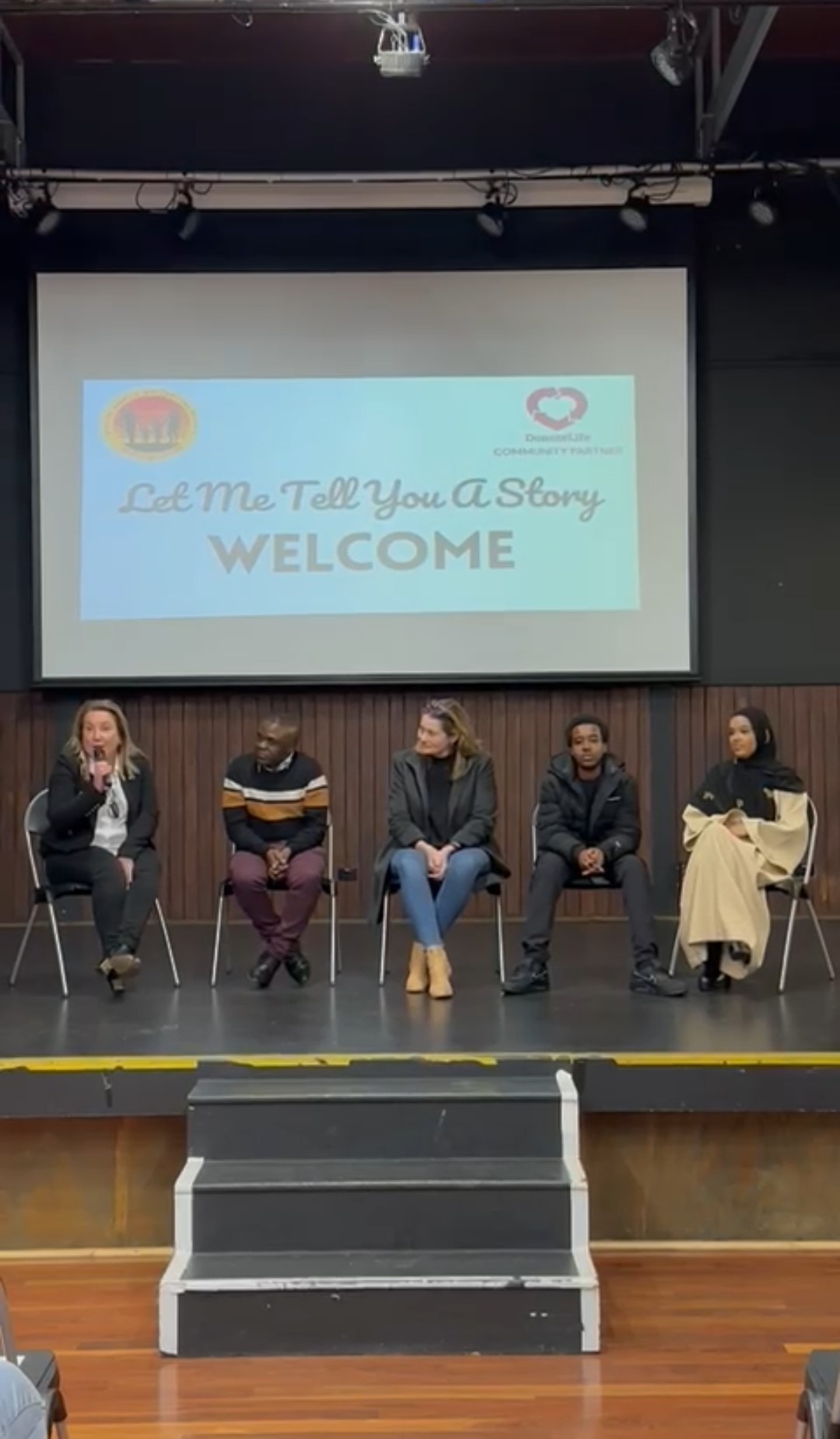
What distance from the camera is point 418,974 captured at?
188 inches

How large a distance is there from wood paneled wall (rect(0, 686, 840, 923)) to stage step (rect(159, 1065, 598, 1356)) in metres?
2.79

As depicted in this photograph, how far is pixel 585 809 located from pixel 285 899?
1043mm

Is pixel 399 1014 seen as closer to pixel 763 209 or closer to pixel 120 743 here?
pixel 120 743

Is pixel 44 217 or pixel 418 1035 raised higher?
pixel 44 217

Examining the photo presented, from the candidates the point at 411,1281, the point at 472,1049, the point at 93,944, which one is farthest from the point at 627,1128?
the point at 93,944

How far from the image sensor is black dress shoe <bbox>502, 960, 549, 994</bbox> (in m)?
4.68

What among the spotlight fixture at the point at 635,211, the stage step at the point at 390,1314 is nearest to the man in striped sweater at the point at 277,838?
the stage step at the point at 390,1314

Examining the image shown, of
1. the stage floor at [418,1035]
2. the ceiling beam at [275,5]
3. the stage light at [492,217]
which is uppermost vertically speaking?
the ceiling beam at [275,5]

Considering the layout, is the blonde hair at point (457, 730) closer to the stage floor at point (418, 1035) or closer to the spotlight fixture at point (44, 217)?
the stage floor at point (418, 1035)

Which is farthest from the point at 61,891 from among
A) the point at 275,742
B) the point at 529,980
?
the point at 529,980

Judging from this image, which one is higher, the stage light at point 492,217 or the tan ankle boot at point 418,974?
the stage light at point 492,217

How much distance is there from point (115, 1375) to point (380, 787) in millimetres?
3653

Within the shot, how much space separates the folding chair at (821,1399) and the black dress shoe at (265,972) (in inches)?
111

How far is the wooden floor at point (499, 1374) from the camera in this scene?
2.83m
